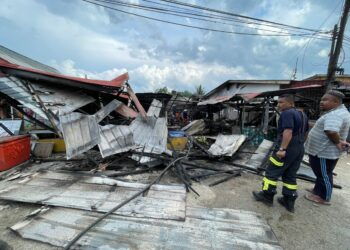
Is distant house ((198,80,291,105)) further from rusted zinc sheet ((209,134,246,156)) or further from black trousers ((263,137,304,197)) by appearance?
black trousers ((263,137,304,197))

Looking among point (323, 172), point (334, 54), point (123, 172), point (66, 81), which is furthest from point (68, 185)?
point (334, 54)

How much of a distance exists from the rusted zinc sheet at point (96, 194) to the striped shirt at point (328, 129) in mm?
2447

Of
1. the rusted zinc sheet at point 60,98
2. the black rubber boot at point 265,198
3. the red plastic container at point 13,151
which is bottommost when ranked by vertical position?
the black rubber boot at point 265,198

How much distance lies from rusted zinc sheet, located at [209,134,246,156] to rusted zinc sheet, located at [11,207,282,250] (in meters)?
2.91

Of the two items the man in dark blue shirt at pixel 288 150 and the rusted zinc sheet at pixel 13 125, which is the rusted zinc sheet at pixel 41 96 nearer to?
the rusted zinc sheet at pixel 13 125

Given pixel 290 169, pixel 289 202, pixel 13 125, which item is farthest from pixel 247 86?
pixel 13 125

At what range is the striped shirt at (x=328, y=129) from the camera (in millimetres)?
2975

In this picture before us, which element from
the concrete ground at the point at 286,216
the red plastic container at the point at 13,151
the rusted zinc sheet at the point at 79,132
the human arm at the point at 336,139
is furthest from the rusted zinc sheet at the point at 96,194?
the human arm at the point at 336,139

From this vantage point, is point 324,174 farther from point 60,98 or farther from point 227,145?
point 60,98

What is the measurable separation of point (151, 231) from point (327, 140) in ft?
10.2

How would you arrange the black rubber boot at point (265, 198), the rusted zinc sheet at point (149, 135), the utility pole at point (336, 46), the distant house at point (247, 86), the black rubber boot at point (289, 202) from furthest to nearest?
the distant house at point (247, 86), the utility pole at point (336, 46), the rusted zinc sheet at point (149, 135), the black rubber boot at point (265, 198), the black rubber boot at point (289, 202)

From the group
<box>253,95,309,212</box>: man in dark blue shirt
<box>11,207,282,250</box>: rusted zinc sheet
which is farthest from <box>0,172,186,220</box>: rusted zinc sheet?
<box>253,95,309,212</box>: man in dark blue shirt

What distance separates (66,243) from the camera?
227 centimetres

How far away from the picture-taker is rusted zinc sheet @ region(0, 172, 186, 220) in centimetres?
300
